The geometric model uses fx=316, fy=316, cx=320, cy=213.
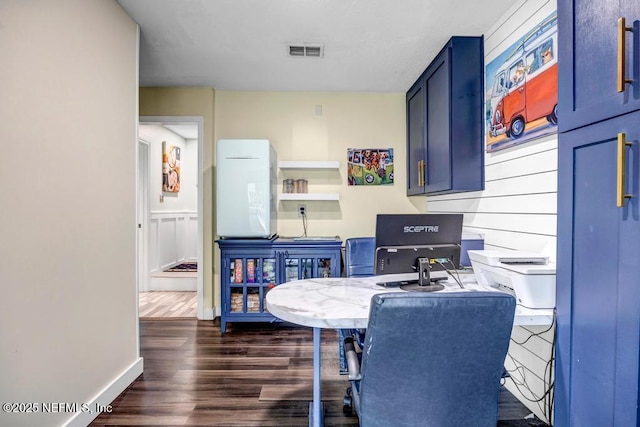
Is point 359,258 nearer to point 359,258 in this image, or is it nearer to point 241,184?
point 359,258

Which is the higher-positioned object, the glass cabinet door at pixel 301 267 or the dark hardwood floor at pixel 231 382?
the glass cabinet door at pixel 301 267

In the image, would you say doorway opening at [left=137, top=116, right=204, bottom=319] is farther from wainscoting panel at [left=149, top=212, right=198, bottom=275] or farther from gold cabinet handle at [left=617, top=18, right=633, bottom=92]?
gold cabinet handle at [left=617, top=18, right=633, bottom=92]

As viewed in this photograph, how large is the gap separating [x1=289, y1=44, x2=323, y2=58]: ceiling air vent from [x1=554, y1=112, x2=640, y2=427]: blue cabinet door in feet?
6.82

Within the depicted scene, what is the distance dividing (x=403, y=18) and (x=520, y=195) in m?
1.50

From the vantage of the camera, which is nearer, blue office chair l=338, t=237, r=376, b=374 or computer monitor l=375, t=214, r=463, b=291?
computer monitor l=375, t=214, r=463, b=291

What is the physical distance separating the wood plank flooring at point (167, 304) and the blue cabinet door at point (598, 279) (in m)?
3.59

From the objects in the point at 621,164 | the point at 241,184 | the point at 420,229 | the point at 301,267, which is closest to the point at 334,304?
the point at 420,229

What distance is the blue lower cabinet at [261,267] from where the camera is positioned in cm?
329

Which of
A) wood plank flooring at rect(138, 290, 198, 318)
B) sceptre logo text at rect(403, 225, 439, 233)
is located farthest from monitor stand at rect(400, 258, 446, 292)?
wood plank flooring at rect(138, 290, 198, 318)

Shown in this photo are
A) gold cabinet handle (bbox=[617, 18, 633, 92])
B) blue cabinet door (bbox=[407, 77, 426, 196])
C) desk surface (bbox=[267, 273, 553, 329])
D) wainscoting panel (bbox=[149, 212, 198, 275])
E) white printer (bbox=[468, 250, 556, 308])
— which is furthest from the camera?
wainscoting panel (bbox=[149, 212, 198, 275])

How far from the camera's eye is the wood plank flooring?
3798 millimetres

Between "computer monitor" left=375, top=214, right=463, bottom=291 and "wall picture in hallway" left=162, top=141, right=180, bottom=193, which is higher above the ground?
"wall picture in hallway" left=162, top=141, right=180, bottom=193

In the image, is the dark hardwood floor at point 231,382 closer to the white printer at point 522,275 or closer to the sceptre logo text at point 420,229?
the white printer at point 522,275

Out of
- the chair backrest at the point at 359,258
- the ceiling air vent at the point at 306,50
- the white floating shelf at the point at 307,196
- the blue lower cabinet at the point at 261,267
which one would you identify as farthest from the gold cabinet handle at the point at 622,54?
the white floating shelf at the point at 307,196
